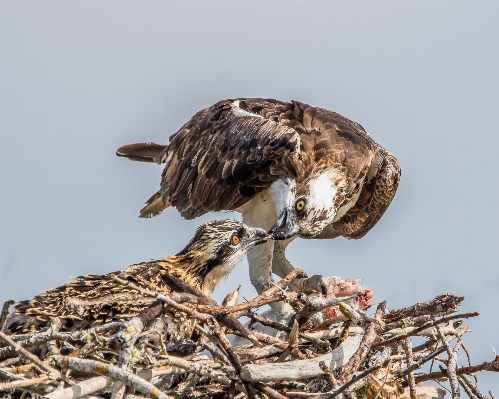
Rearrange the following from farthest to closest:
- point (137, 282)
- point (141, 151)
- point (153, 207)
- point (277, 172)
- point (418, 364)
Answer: point (141, 151) < point (153, 207) < point (277, 172) < point (137, 282) < point (418, 364)

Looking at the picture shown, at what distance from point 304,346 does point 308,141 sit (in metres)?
2.42

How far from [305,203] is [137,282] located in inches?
77.1

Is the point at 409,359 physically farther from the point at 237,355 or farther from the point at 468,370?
the point at 237,355

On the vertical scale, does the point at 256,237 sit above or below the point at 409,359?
above

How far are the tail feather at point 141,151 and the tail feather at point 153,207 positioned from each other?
0.49 metres

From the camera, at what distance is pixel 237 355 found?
17.1 feet

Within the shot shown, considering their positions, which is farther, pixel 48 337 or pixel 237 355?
pixel 237 355

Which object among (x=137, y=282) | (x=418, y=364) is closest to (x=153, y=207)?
(x=137, y=282)

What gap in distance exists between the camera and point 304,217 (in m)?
7.79

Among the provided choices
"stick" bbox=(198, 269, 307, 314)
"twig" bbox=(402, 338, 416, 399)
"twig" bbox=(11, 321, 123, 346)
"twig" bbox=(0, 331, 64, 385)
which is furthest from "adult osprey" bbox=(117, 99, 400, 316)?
"twig" bbox=(0, 331, 64, 385)

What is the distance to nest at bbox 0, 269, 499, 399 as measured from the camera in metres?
4.73

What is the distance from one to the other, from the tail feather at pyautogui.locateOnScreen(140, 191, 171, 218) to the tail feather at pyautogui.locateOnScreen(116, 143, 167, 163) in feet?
1.62

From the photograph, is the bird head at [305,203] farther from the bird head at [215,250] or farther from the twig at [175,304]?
the twig at [175,304]

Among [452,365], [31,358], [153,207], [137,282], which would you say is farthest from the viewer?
[153,207]
